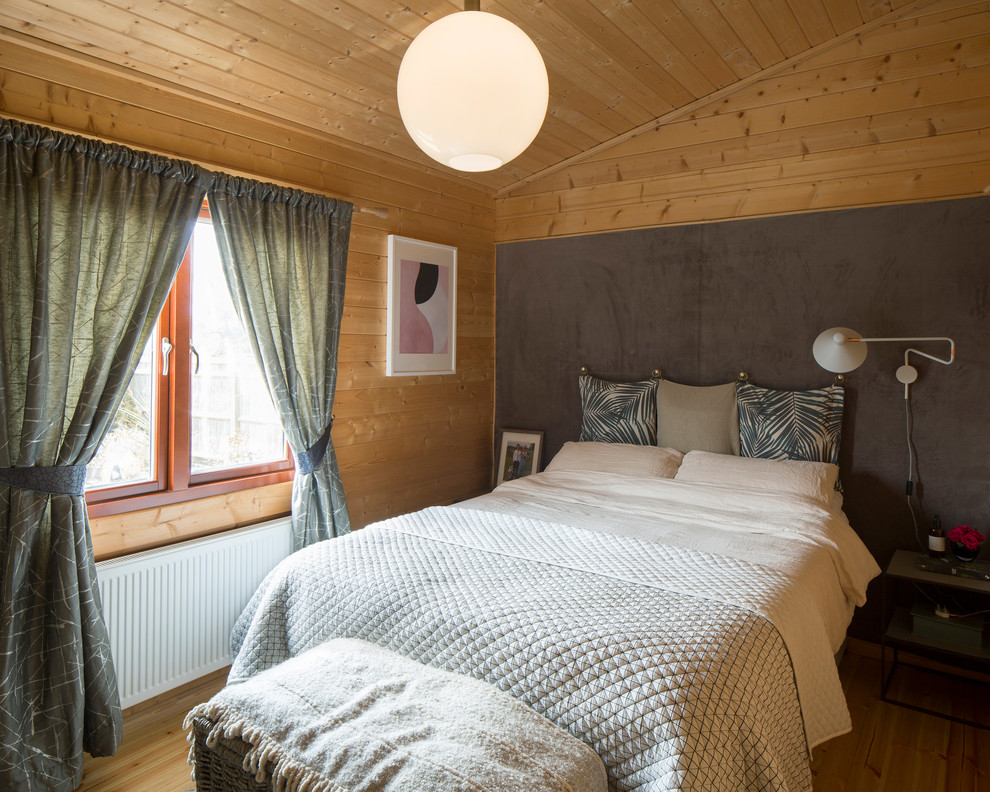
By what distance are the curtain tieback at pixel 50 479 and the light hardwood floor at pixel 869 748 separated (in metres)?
0.91

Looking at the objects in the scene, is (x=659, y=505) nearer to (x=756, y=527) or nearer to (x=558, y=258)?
(x=756, y=527)

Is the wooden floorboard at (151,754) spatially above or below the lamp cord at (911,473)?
below

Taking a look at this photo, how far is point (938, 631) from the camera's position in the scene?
2508 millimetres

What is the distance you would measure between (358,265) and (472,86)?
1793mm

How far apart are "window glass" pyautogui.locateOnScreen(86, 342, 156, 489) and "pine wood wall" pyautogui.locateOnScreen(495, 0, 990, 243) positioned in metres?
2.43

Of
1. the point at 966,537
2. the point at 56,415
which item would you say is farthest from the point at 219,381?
the point at 966,537

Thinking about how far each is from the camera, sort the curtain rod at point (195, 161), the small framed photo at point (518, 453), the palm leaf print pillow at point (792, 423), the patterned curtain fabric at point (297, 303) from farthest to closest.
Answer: the small framed photo at point (518, 453) < the palm leaf print pillow at point (792, 423) < the patterned curtain fabric at point (297, 303) < the curtain rod at point (195, 161)

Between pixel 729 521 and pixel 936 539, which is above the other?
pixel 729 521

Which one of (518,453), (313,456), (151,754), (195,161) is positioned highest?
(195,161)

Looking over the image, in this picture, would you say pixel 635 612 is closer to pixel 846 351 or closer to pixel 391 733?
pixel 391 733

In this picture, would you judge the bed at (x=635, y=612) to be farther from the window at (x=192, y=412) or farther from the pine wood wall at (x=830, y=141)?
the pine wood wall at (x=830, y=141)

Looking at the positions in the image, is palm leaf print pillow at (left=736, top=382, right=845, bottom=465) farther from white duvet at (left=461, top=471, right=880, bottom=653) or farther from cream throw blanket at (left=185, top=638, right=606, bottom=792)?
cream throw blanket at (left=185, top=638, right=606, bottom=792)

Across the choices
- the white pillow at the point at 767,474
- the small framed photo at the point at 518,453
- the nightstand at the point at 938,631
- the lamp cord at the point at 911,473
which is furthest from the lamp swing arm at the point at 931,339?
the small framed photo at the point at 518,453

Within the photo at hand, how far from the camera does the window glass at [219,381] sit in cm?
262
